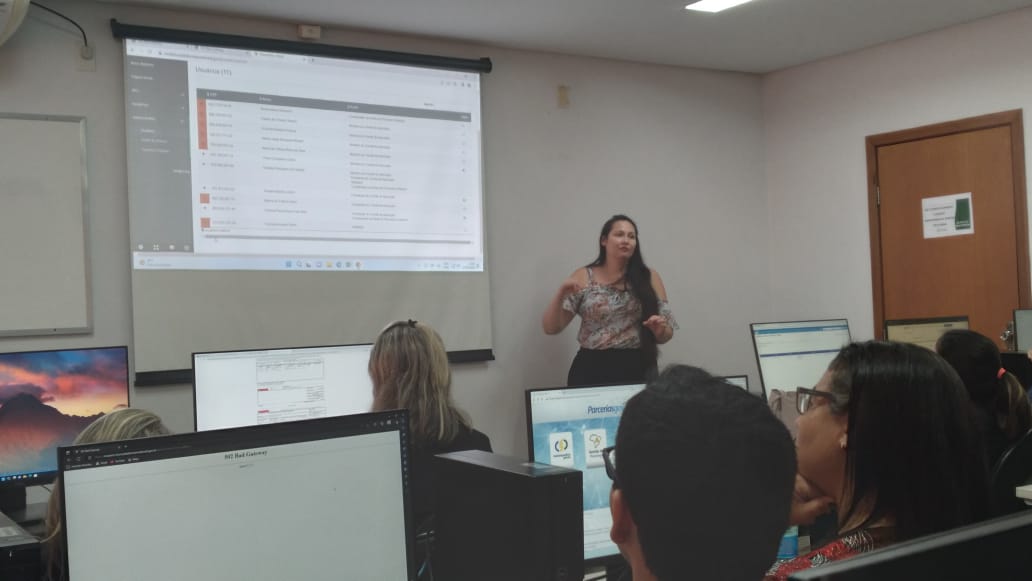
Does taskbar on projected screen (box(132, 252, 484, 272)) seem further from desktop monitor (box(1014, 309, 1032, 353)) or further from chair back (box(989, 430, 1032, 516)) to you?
chair back (box(989, 430, 1032, 516))

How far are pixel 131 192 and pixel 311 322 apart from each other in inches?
38.7

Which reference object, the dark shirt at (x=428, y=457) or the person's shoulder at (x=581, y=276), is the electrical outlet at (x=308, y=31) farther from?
the dark shirt at (x=428, y=457)

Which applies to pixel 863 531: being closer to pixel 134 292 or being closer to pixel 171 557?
pixel 171 557

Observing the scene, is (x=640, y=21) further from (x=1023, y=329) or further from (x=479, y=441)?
(x=479, y=441)

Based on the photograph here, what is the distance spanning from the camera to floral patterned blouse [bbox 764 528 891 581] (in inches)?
53.5

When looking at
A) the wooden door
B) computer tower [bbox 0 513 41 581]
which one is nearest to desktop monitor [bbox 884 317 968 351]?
the wooden door

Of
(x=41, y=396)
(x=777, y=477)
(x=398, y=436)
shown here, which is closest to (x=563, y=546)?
(x=777, y=477)

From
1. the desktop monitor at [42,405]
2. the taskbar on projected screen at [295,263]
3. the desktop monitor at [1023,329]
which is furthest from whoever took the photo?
the taskbar on projected screen at [295,263]

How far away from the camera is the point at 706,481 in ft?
3.14

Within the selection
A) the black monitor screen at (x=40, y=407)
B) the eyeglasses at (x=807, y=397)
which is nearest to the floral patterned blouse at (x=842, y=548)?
the eyeglasses at (x=807, y=397)

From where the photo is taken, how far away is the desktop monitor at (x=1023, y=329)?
3.68 m

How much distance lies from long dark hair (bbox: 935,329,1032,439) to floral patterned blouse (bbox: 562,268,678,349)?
199cm

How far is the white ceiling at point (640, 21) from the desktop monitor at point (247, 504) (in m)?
3.07

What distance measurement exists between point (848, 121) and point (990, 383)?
10.5 feet
